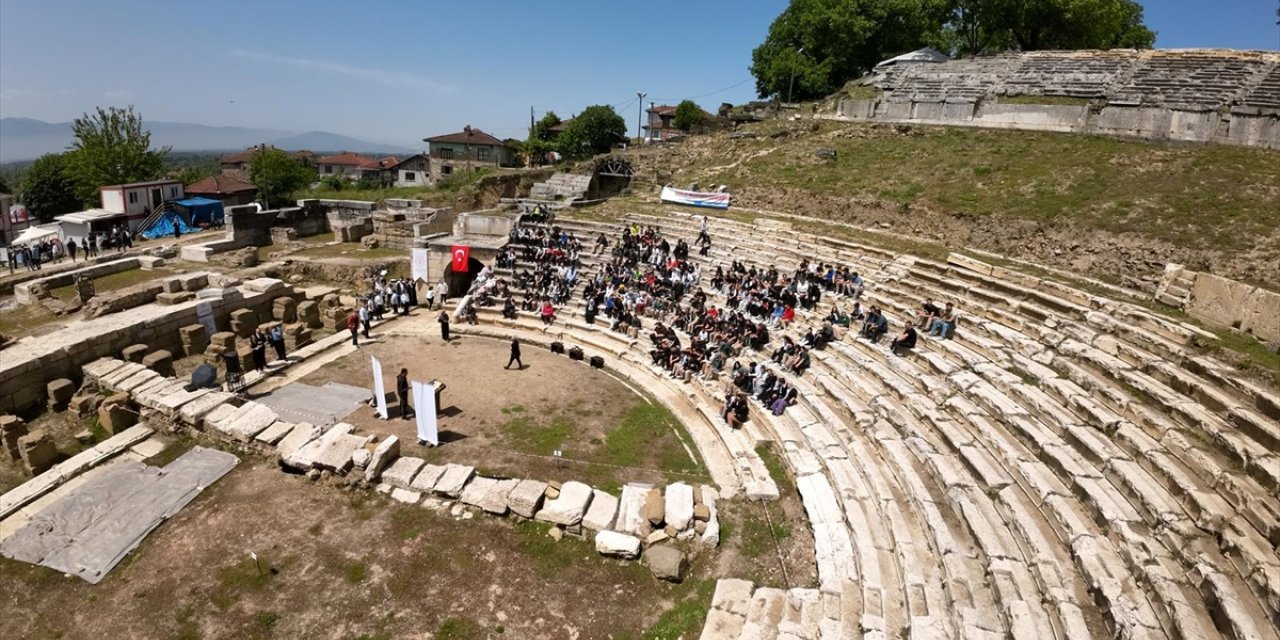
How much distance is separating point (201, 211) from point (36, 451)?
30542mm

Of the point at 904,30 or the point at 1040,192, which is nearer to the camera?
the point at 1040,192

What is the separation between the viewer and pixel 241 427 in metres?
12.7

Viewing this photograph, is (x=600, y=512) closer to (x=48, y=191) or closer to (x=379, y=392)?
(x=379, y=392)

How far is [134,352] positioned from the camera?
16.7 metres

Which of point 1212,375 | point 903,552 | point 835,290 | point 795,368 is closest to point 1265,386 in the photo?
point 1212,375

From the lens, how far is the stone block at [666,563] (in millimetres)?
9211

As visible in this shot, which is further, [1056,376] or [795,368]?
[795,368]

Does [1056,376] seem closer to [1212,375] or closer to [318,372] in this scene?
[1212,375]

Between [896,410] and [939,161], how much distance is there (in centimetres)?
2031

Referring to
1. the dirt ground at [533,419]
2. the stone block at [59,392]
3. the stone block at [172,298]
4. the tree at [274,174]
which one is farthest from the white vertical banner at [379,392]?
the tree at [274,174]

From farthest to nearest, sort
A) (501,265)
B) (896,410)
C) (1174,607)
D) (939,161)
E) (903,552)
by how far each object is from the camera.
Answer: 1. (939,161)
2. (501,265)
3. (896,410)
4. (903,552)
5. (1174,607)

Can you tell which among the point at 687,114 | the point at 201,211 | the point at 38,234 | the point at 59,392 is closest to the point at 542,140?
the point at 687,114

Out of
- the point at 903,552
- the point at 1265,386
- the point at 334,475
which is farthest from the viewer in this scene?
the point at 334,475

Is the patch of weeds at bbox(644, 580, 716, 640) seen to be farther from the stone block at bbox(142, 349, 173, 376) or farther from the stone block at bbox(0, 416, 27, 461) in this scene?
the stone block at bbox(142, 349, 173, 376)
